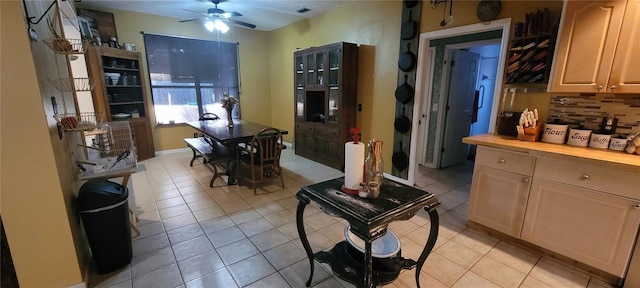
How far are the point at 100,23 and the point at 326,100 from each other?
392cm

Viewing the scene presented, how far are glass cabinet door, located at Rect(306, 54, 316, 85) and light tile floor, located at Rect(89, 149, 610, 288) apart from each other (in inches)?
77.8

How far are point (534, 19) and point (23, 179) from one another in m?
3.87

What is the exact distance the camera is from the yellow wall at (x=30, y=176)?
4.60 ft

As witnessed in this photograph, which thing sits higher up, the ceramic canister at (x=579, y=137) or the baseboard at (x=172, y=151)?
the ceramic canister at (x=579, y=137)

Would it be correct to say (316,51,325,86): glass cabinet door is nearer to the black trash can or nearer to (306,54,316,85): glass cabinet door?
(306,54,316,85): glass cabinet door

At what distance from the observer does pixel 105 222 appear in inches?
74.0

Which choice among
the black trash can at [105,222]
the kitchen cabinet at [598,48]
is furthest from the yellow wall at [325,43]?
the black trash can at [105,222]

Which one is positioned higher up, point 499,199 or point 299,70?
point 299,70

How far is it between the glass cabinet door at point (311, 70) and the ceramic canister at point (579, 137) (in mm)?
3348

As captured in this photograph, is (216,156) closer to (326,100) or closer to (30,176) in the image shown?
(326,100)

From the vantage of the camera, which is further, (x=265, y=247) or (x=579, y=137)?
(x=265, y=247)

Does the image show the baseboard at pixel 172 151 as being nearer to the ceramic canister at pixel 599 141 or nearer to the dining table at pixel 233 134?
the dining table at pixel 233 134

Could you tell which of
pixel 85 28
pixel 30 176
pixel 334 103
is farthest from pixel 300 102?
pixel 30 176

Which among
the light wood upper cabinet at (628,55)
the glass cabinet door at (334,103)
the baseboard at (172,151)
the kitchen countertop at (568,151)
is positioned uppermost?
the light wood upper cabinet at (628,55)
